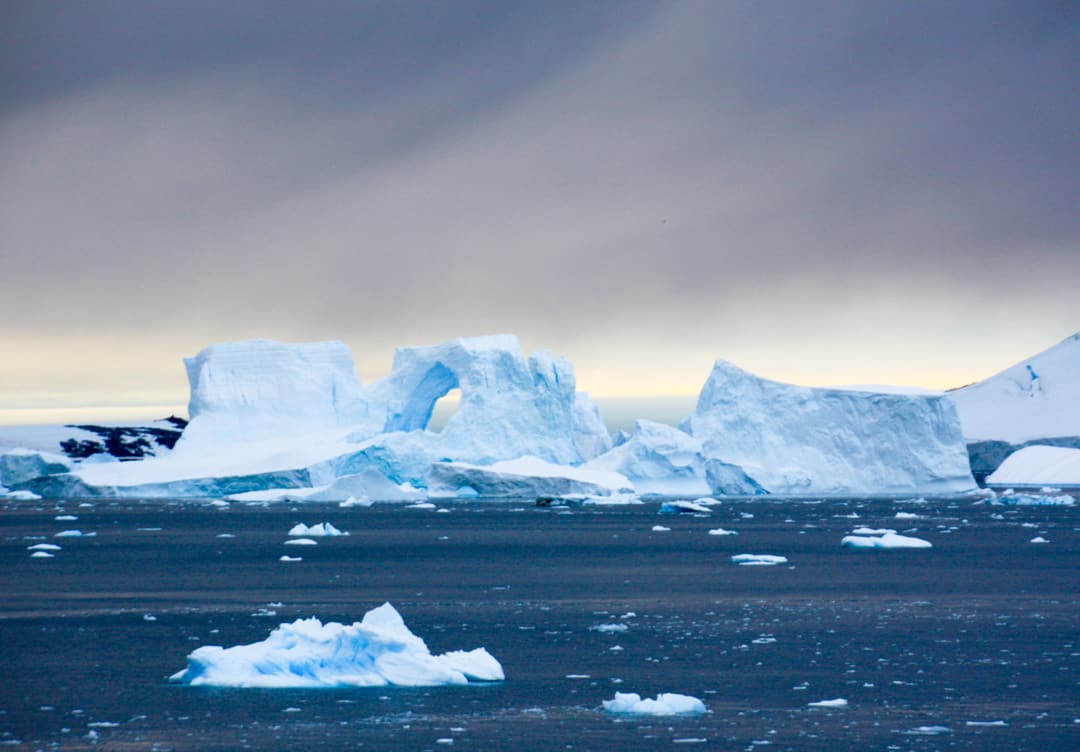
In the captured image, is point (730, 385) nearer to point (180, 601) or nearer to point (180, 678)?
point (180, 601)

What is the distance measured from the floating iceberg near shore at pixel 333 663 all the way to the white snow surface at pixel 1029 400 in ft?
178

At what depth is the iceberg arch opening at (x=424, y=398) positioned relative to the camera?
152 ft

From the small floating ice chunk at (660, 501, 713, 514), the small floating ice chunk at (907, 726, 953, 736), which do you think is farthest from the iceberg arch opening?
the small floating ice chunk at (907, 726, 953, 736)

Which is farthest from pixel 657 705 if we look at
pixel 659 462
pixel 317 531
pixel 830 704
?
pixel 659 462

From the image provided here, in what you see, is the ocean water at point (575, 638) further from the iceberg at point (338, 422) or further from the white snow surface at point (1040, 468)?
the white snow surface at point (1040, 468)

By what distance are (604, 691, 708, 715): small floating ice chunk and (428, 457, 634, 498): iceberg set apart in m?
31.7

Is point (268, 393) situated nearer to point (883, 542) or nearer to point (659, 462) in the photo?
point (659, 462)

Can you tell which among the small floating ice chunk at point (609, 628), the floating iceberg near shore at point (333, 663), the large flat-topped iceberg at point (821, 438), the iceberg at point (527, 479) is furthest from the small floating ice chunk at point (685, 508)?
the floating iceberg near shore at point (333, 663)

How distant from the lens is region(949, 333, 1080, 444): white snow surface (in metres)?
62.6

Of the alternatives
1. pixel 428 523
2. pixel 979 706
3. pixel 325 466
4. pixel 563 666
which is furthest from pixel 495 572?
pixel 325 466

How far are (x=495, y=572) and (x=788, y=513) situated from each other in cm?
2415

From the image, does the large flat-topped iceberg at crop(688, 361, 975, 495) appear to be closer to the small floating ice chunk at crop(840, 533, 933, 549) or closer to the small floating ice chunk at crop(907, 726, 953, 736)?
the small floating ice chunk at crop(840, 533, 933, 549)

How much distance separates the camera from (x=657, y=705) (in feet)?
32.6

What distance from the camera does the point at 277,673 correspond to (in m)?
11.2
